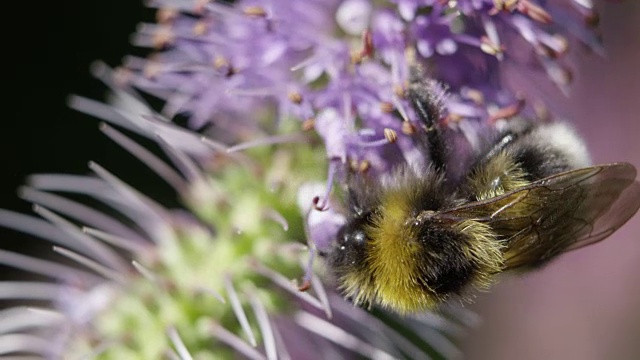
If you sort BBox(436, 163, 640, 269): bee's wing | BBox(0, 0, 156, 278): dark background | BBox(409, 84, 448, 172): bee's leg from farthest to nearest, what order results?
BBox(0, 0, 156, 278): dark background, BBox(409, 84, 448, 172): bee's leg, BBox(436, 163, 640, 269): bee's wing

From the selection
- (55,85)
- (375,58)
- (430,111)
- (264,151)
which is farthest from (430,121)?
(55,85)

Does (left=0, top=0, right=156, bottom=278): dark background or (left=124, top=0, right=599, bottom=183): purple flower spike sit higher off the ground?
(left=124, top=0, right=599, bottom=183): purple flower spike

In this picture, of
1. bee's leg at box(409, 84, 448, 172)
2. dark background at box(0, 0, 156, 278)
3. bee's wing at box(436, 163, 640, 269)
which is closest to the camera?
bee's wing at box(436, 163, 640, 269)

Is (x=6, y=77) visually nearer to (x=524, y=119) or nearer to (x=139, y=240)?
(x=139, y=240)

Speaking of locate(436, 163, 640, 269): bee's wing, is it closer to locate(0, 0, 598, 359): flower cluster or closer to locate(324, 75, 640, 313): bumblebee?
locate(324, 75, 640, 313): bumblebee

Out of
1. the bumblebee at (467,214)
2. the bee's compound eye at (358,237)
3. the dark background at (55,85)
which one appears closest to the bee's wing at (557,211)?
the bumblebee at (467,214)

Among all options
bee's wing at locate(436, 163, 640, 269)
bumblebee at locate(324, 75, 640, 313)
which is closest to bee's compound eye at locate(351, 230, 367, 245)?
bumblebee at locate(324, 75, 640, 313)

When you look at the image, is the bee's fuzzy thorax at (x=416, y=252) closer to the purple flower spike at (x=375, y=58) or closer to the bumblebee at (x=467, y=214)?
the bumblebee at (x=467, y=214)
